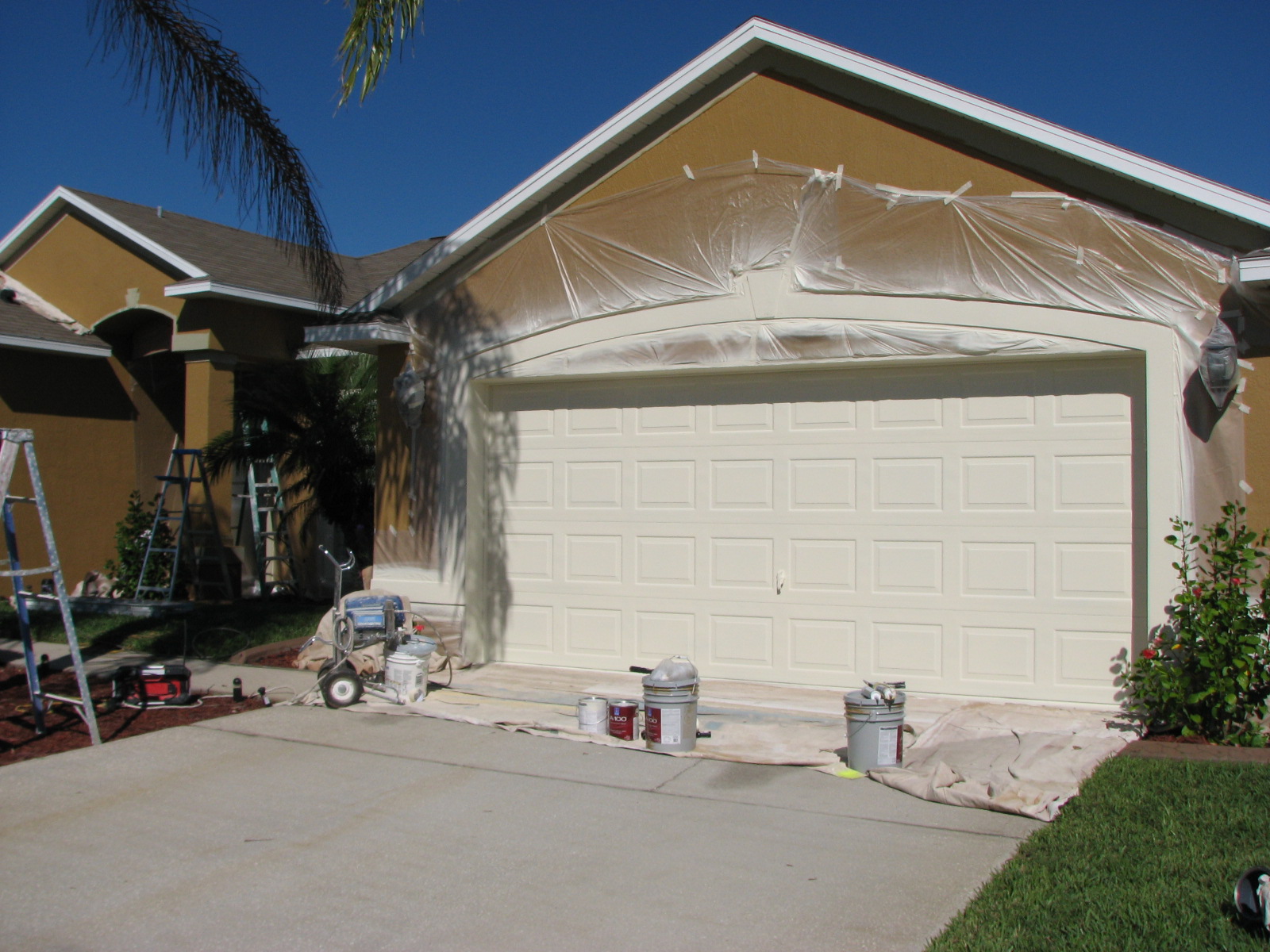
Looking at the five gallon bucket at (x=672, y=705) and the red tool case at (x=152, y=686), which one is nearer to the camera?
the five gallon bucket at (x=672, y=705)

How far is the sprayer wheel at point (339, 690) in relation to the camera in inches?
310

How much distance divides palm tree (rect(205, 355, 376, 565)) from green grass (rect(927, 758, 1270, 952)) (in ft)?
29.3

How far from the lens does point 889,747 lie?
6227 mm

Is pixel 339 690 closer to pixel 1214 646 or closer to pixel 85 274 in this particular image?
pixel 1214 646

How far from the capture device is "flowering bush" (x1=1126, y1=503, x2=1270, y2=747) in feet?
21.3

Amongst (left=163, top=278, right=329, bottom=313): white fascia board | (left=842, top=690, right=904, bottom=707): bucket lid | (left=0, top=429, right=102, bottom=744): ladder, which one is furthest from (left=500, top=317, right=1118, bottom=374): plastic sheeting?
(left=163, top=278, right=329, bottom=313): white fascia board

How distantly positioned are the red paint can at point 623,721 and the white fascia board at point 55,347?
1035 centimetres

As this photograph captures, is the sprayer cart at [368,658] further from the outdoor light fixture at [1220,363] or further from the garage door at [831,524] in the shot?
the outdoor light fixture at [1220,363]

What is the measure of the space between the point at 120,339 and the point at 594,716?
1098cm

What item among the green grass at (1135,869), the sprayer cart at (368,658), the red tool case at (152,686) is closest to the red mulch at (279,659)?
the sprayer cart at (368,658)

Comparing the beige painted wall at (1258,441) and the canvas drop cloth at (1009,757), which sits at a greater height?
the beige painted wall at (1258,441)

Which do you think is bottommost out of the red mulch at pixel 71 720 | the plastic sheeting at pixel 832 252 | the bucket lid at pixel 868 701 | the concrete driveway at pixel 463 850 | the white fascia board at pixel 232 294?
the concrete driveway at pixel 463 850

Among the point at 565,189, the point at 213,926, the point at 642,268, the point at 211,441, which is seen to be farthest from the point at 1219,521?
the point at 211,441

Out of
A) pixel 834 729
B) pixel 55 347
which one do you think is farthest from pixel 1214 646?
pixel 55 347
